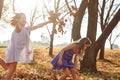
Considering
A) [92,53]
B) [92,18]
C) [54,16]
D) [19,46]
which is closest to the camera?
[54,16]

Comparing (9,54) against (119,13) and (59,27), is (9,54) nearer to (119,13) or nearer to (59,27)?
(59,27)

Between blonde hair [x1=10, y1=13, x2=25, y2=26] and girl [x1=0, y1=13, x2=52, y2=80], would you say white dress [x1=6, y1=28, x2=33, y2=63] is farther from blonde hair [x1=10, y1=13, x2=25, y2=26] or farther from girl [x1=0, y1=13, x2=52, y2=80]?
blonde hair [x1=10, y1=13, x2=25, y2=26]

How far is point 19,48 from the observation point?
740cm

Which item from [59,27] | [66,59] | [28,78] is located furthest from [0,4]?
[59,27]

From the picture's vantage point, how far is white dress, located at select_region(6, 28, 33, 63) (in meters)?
7.34

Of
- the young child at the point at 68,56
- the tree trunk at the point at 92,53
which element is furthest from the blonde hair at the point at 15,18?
the tree trunk at the point at 92,53

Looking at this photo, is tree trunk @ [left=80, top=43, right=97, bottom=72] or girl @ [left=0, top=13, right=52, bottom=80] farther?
tree trunk @ [left=80, top=43, right=97, bottom=72]

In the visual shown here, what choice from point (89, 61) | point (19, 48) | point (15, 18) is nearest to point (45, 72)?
point (89, 61)

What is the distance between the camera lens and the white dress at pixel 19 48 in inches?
289

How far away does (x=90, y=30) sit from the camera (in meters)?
15.6

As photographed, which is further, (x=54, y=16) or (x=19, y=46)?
(x=19, y=46)

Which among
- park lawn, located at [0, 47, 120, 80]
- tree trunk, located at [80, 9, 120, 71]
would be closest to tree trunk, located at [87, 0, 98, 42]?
tree trunk, located at [80, 9, 120, 71]

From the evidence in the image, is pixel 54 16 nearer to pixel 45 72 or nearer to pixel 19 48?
pixel 19 48

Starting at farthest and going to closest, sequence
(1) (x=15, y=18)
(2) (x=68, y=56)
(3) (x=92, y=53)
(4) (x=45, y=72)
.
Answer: (3) (x=92, y=53) < (4) (x=45, y=72) < (2) (x=68, y=56) < (1) (x=15, y=18)
